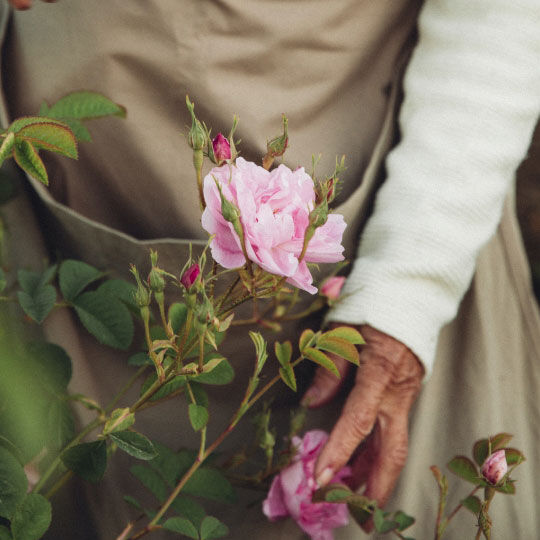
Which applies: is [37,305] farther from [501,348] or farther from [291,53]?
[501,348]

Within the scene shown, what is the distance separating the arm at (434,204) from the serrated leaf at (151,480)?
0.27 meters

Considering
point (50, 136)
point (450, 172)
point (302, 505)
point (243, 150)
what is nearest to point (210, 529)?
point (302, 505)

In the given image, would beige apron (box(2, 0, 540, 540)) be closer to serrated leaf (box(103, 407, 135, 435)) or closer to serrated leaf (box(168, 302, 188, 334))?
serrated leaf (box(168, 302, 188, 334))

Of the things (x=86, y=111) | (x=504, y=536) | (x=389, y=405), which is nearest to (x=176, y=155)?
(x=86, y=111)

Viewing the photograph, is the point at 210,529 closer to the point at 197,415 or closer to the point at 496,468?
the point at 197,415

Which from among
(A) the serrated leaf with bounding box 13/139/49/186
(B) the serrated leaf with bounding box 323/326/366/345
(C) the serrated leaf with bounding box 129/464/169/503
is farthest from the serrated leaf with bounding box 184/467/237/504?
(A) the serrated leaf with bounding box 13/139/49/186

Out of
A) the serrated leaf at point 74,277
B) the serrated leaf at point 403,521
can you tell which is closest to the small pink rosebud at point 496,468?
the serrated leaf at point 403,521

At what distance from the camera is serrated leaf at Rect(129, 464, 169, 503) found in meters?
0.78

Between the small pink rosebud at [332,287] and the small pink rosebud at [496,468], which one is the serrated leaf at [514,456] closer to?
the small pink rosebud at [496,468]

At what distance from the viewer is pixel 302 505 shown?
33.8 inches

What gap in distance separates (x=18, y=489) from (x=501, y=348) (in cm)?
83

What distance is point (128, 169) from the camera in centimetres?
97

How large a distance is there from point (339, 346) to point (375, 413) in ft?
1.05

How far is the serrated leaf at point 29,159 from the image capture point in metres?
0.58
